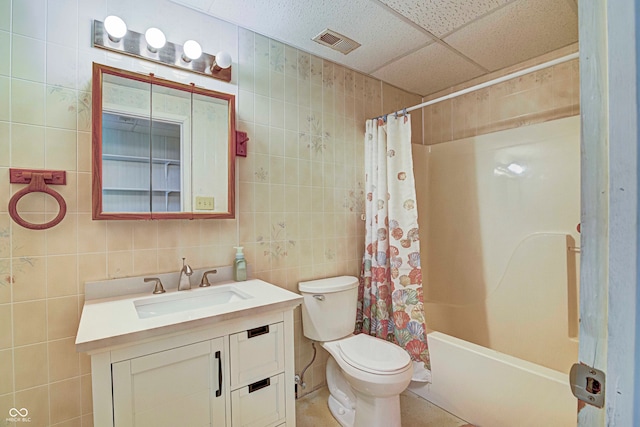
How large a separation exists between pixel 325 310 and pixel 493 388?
96cm

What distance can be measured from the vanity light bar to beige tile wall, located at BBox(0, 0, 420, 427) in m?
0.05

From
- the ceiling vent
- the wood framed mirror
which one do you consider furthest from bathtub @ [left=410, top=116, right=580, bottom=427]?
the wood framed mirror

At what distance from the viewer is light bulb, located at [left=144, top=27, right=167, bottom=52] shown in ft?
4.59

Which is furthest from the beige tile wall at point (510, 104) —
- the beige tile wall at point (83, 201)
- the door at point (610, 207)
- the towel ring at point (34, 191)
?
the towel ring at point (34, 191)

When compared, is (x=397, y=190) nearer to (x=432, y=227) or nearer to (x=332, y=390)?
(x=432, y=227)

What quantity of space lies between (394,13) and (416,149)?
111cm

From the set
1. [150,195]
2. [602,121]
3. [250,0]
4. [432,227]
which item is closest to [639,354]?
[602,121]

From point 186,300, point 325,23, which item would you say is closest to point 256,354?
point 186,300

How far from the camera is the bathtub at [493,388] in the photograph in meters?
1.39

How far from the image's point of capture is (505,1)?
1529mm

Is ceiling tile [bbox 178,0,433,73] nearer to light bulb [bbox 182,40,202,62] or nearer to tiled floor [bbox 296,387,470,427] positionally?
light bulb [bbox 182,40,202,62]

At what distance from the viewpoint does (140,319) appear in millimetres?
1079

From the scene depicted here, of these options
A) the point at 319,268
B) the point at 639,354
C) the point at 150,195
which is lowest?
the point at 319,268

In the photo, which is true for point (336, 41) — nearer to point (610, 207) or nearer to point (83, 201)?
point (83, 201)
